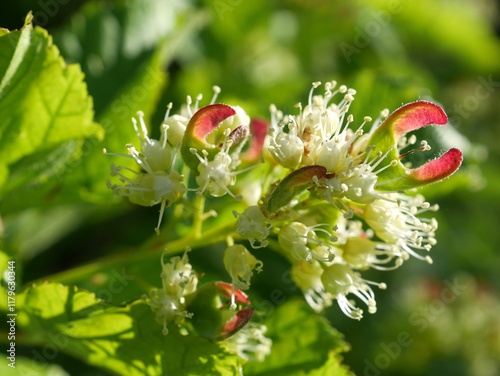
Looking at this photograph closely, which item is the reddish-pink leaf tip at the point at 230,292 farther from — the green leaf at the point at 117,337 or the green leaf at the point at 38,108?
the green leaf at the point at 38,108

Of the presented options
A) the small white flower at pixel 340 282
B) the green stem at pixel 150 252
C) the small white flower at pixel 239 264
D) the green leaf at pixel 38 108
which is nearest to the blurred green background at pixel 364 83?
the green leaf at pixel 38 108

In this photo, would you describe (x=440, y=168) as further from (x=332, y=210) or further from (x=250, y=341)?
(x=250, y=341)

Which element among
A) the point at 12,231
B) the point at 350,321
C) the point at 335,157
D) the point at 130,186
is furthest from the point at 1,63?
the point at 350,321

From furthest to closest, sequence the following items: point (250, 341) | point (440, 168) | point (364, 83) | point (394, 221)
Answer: point (364, 83) < point (250, 341) < point (394, 221) < point (440, 168)

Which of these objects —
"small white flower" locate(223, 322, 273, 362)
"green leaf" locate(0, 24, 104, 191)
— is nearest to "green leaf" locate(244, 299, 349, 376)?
"small white flower" locate(223, 322, 273, 362)

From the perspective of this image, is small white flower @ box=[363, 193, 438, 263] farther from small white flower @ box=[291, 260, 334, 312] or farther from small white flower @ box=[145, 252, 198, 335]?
small white flower @ box=[145, 252, 198, 335]

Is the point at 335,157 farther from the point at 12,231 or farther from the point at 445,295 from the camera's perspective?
the point at 445,295

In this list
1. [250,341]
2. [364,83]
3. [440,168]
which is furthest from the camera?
[364,83]

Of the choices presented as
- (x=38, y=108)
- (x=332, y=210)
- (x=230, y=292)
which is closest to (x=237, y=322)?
(x=230, y=292)
